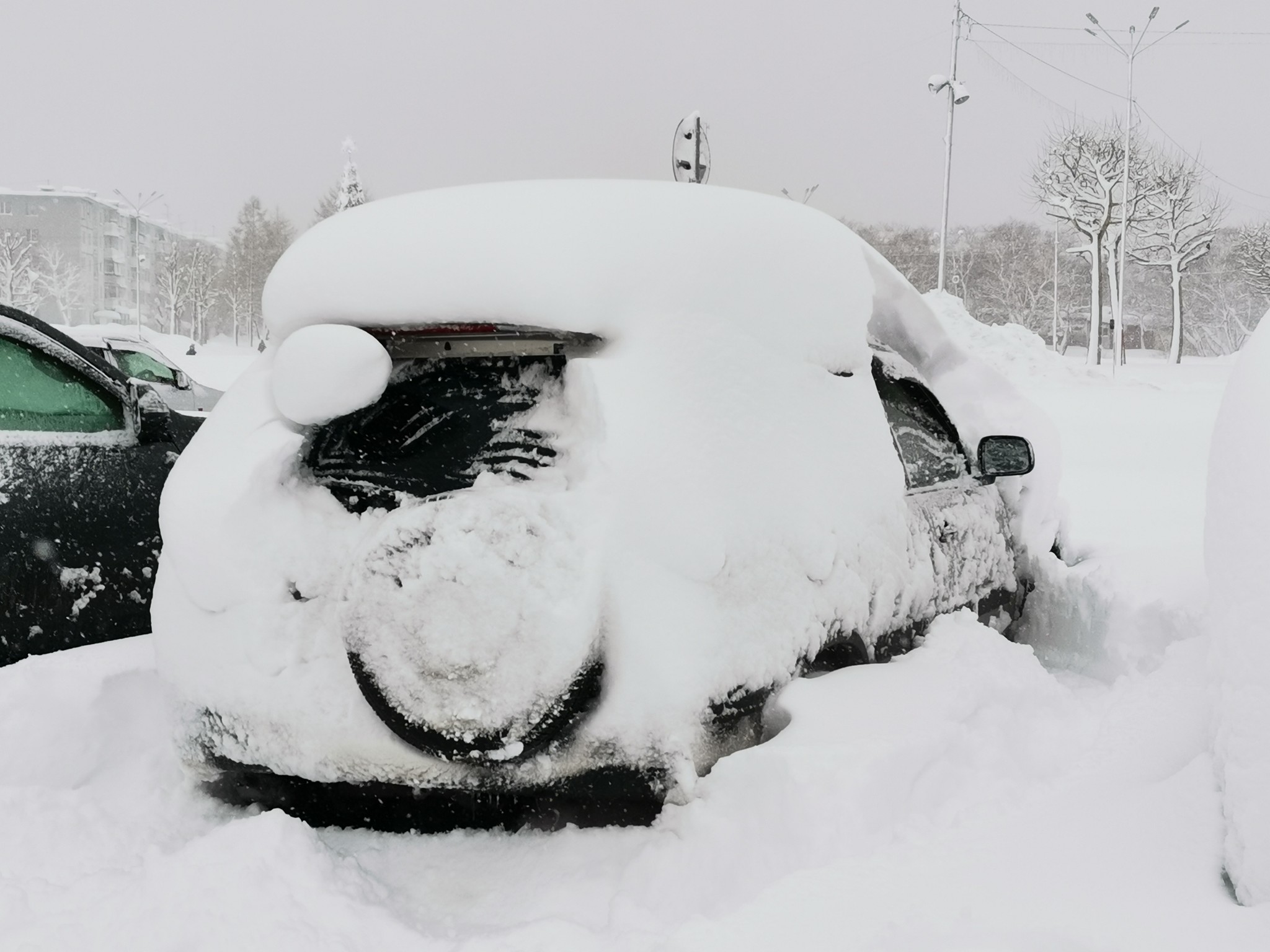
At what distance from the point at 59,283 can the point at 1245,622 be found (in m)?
86.9

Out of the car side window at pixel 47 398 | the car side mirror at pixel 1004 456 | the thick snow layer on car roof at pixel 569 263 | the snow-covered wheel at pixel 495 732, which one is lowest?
the snow-covered wheel at pixel 495 732

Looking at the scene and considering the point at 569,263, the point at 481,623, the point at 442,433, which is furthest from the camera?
the point at 442,433

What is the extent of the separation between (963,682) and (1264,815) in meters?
0.90

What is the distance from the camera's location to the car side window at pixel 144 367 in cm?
1192

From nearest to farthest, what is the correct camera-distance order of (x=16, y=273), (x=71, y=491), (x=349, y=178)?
(x=71, y=491), (x=349, y=178), (x=16, y=273)

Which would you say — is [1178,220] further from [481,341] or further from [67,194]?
[67,194]

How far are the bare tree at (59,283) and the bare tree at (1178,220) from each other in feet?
230

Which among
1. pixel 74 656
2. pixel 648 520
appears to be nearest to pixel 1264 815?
pixel 648 520

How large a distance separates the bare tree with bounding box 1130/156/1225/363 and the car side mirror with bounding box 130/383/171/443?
4333cm

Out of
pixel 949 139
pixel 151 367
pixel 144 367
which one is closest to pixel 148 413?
pixel 144 367

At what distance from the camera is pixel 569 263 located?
194 centimetres

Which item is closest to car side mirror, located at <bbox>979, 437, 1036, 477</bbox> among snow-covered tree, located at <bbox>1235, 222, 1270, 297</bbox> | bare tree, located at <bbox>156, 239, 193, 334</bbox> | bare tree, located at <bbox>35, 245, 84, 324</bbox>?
snow-covered tree, located at <bbox>1235, 222, 1270, 297</bbox>

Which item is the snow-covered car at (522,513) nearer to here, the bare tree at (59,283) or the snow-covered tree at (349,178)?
the snow-covered tree at (349,178)

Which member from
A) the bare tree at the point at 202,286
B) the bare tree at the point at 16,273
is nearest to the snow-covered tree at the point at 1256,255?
the bare tree at the point at 202,286
